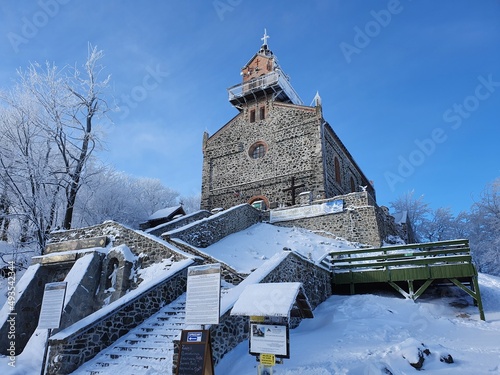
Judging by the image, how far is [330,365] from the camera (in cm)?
533

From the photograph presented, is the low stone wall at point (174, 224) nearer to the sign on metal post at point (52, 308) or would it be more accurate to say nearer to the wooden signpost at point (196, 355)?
the sign on metal post at point (52, 308)

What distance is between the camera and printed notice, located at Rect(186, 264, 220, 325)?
5062 mm

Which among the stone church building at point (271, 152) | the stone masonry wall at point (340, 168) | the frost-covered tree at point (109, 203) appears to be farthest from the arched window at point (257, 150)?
the frost-covered tree at point (109, 203)

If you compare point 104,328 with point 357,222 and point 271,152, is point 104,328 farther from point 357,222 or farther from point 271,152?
point 271,152

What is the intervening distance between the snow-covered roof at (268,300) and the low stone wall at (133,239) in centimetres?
515

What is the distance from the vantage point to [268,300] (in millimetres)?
4754

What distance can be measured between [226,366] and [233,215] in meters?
10.4

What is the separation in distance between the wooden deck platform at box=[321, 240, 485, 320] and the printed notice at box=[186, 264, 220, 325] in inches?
278

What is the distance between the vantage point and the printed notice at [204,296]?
199 inches

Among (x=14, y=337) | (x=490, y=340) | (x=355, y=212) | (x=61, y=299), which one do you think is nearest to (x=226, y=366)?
(x=61, y=299)

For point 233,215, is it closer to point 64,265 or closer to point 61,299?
point 64,265

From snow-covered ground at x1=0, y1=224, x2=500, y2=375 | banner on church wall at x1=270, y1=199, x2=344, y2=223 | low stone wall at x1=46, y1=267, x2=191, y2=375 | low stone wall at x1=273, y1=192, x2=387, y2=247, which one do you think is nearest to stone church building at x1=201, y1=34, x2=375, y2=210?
banner on church wall at x1=270, y1=199, x2=344, y2=223

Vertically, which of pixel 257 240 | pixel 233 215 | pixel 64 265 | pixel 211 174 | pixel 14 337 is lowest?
pixel 14 337

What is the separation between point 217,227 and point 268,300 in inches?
396
